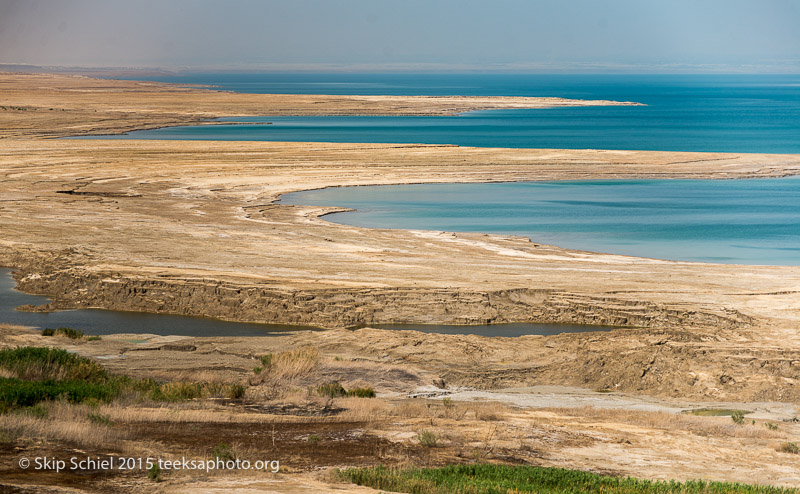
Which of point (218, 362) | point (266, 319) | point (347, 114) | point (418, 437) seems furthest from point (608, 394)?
point (347, 114)

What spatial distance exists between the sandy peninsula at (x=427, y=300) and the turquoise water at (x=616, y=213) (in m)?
2.98

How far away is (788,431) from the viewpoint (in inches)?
520

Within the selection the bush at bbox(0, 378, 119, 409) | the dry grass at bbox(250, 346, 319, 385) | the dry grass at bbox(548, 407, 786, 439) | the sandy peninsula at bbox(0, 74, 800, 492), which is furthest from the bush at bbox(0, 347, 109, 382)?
the dry grass at bbox(548, 407, 786, 439)

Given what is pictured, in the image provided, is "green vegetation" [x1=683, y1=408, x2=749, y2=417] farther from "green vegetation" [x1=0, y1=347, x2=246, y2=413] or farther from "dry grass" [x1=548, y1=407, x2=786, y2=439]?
"green vegetation" [x1=0, y1=347, x2=246, y2=413]

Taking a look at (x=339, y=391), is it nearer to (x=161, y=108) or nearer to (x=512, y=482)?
(x=512, y=482)

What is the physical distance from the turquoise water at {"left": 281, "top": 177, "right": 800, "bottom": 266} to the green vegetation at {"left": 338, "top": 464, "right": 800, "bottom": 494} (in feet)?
69.2

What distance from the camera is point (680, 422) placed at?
13.1m

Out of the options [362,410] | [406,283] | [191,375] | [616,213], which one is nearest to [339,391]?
[362,410]

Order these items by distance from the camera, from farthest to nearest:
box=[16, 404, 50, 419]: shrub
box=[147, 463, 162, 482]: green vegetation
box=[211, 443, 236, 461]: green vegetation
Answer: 1. box=[16, 404, 50, 419]: shrub
2. box=[211, 443, 236, 461]: green vegetation
3. box=[147, 463, 162, 482]: green vegetation

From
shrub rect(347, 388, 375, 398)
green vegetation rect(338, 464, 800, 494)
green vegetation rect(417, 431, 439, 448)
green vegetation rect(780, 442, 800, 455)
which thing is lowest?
shrub rect(347, 388, 375, 398)

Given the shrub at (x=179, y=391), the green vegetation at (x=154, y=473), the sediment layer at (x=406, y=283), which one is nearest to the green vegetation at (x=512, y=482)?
the green vegetation at (x=154, y=473)

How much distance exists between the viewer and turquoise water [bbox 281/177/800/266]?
1268 inches

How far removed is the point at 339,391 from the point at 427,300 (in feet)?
27.2

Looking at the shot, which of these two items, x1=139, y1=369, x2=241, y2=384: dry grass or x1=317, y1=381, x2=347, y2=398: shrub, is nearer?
x1=317, y1=381, x2=347, y2=398: shrub
